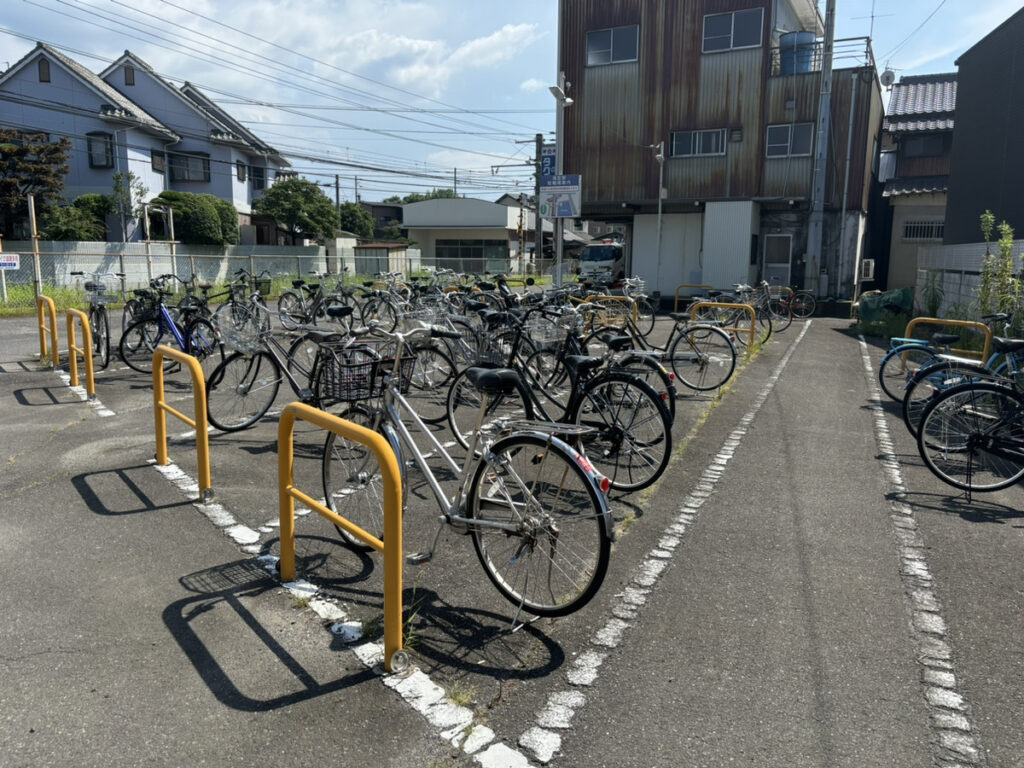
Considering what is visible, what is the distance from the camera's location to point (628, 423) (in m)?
4.79

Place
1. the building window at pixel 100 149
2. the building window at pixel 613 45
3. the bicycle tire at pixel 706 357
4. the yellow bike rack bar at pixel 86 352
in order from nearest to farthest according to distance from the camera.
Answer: the yellow bike rack bar at pixel 86 352, the bicycle tire at pixel 706 357, the building window at pixel 613 45, the building window at pixel 100 149

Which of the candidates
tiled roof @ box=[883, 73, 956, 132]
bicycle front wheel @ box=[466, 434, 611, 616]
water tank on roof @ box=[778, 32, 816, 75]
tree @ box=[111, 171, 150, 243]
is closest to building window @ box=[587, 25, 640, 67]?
water tank on roof @ box=[778, 32, 816, 75]

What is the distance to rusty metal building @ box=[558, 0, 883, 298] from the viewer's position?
21.3 m

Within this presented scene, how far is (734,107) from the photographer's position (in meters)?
21.8

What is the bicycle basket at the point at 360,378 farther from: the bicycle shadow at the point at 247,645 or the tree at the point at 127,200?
the tree at the point at 127,200

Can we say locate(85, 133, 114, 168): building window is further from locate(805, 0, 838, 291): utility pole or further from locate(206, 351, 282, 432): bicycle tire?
locate(206, 351, 282, 432): bicycle tire

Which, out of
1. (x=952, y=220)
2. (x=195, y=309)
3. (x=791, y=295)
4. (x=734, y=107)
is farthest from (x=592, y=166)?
(x=195, y=309)

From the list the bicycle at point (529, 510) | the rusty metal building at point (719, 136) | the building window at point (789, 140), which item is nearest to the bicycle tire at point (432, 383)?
the bicycle at point (529, 510)

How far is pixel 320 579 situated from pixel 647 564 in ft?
5.74

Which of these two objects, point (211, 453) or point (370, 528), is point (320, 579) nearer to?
point (370, 528)

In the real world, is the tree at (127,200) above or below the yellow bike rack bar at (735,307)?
above

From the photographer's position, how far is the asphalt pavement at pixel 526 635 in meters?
2.51

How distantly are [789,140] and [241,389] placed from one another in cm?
A: 2002

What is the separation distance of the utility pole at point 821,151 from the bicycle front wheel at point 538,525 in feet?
67.9
